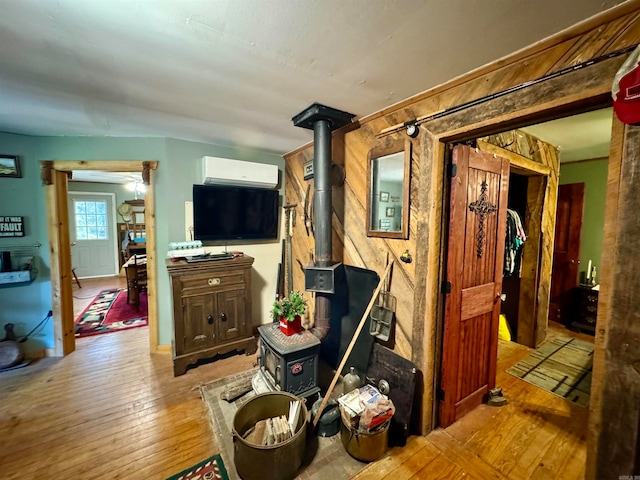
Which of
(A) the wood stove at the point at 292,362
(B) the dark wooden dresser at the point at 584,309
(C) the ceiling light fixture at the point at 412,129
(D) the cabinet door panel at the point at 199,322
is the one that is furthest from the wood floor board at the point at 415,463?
(B) the dark wooden dresser at the point at 584,309

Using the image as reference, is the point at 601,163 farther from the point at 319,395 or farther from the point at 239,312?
the point at 239,312

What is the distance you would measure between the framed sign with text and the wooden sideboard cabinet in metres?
1.57

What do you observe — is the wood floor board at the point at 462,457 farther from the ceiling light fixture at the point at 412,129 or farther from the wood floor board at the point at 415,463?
the ceiling light fixture at the point at 412,129

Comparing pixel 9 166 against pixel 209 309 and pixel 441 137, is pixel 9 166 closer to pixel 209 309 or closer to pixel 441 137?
pixel 209 309

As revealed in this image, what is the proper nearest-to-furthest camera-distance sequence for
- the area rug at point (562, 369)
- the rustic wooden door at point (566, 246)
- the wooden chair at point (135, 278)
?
the area rug at point (562, 369)
the rustic wooden door at point (566, 246)
the wooden chair at point (135, 278)

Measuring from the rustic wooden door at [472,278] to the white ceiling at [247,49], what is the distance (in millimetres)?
677

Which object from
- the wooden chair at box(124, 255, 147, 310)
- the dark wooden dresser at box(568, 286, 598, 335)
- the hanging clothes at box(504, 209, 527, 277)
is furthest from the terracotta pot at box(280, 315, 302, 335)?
the dark wooden dresser at box(568, 286, 598, 335)

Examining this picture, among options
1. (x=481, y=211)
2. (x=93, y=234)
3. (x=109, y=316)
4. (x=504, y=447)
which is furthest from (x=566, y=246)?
(x=93, y=234)

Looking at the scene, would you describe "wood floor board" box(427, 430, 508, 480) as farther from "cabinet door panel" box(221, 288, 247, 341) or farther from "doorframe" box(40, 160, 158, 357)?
"doorframe" box(40, 160, 158, 357)

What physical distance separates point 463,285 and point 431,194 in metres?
0.73

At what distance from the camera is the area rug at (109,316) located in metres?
3.60

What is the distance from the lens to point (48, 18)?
3.59 feet

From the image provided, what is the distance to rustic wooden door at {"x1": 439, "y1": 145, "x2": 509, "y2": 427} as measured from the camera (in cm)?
179

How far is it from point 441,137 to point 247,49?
124cm
